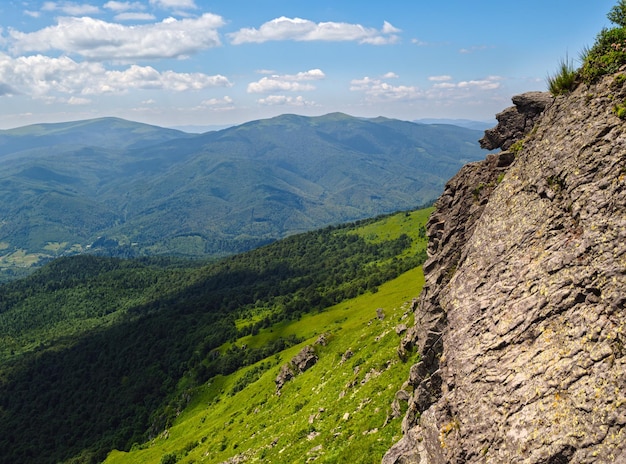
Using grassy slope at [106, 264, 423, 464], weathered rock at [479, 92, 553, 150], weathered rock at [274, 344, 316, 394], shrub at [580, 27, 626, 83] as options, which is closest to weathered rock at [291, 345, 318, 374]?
weathered rock at [274, 344, 316, 394]

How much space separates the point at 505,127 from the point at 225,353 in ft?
515

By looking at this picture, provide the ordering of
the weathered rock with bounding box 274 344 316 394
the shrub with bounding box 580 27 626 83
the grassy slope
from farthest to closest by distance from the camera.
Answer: the weathered rock with bounding box 274 344 316 394 < the grassy slope < the shrub with bounding box 580 27 626 83

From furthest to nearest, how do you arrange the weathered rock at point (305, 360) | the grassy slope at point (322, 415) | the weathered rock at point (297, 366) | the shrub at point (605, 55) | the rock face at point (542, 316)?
the weathered rock at point (305, 360) → the weathered rock at point (297, 366) → the grassy slope at point (322, 415) → the shrub at point (605, 55) → the rock face at point (542, 316)

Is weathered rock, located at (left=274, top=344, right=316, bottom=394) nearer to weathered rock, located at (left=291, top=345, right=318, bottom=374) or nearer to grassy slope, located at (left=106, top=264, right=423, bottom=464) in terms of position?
weathered rock, located at (left=291, top=345, right=318, bottom=374)

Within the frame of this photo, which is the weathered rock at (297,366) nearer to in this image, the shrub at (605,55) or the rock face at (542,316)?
the rock face at (542,316)

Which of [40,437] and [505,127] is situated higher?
[505,127]

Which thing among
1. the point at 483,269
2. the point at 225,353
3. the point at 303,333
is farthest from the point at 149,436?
the point at 483,269

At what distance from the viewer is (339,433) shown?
3344cm

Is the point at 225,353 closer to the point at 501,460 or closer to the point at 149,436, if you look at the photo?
the point at 149,436

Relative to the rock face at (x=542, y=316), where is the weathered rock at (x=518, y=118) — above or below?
above

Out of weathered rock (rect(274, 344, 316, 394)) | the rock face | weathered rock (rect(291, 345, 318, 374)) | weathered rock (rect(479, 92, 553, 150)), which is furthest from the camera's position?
weathered rock (rect(291, 345, 318, 374))

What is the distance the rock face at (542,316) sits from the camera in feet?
46.4

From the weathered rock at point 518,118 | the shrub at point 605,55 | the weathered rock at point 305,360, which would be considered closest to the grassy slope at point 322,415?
the weathered rock at point 305,360

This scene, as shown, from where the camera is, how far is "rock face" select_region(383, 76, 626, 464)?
14.1 meters
